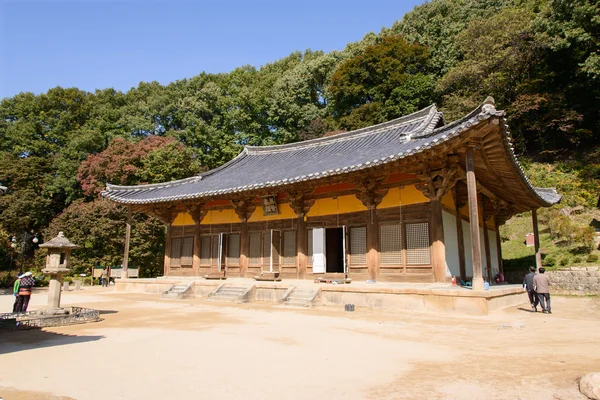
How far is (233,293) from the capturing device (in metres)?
14.7

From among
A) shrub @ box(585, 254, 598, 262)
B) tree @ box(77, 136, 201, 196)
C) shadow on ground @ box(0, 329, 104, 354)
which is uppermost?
tree @ box(77, 136, 201, 196)

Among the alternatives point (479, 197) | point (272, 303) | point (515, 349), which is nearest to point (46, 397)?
point (515, 349)

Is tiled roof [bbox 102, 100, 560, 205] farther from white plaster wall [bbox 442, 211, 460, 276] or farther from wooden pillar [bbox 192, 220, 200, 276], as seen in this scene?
white plaster wall [bbox 442, 211, 460, 276]

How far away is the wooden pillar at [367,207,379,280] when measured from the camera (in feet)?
43.5

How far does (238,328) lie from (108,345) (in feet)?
8.81

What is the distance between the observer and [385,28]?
145ft

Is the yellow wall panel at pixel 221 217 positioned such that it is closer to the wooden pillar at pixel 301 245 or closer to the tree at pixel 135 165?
the wooden pillar at pixel 301 245

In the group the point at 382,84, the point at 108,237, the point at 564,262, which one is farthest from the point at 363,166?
the point at 382,84

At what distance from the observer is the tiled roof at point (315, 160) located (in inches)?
491

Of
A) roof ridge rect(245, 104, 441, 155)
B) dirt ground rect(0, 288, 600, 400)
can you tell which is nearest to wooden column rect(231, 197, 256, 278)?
roof ridge rect(245, 104, 441, 155)

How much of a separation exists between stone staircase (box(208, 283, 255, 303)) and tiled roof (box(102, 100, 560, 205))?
3847 mm

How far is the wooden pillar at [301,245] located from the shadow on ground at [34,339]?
8657 millimetres

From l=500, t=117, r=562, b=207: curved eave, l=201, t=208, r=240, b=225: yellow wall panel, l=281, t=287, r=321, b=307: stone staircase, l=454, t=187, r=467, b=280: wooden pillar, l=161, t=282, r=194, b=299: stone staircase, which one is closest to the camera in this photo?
l=500, t=117, r=562, b=207: curved eave

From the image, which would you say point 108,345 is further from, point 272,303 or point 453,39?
point 453,39
